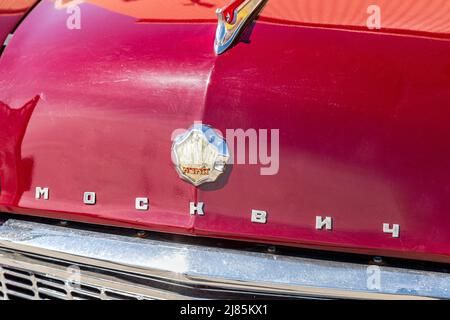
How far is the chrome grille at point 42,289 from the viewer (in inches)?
60.0

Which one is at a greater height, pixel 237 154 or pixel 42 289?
pixel 237 154

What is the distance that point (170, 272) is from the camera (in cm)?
136

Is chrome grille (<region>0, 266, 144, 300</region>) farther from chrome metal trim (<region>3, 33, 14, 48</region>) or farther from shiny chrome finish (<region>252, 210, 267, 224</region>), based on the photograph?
chrome metal trim (<region>3, 33, 14, 48</region>)

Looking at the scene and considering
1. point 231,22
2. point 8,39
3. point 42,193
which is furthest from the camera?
point 8,39

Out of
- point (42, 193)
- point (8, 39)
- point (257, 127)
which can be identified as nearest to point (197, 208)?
point (257, 127)

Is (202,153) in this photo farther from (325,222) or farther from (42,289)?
(42,289)

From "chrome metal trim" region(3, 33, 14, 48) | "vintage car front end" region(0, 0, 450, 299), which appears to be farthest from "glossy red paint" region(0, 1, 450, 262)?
"chrome metal trim" region(3, 33, 14, 48)

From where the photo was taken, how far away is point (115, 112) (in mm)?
1454

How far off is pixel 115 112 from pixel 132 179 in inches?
7.4

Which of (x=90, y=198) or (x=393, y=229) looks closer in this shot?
(x=393, y=229)

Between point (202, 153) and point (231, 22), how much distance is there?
0.36 meters

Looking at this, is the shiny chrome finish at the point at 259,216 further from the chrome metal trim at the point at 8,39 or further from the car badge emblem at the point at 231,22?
the chrome metal trim at the point at 8,39
